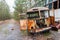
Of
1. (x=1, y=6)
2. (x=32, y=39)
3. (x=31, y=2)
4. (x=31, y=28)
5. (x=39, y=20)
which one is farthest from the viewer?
(x=1, y=6)

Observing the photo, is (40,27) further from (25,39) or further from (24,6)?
(24,6)

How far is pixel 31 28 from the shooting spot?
13.7 m

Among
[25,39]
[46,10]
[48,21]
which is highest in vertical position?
[46,10]

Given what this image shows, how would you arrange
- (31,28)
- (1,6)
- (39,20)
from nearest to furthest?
1. (31,28)
2. (39,20)
3. (1,6)

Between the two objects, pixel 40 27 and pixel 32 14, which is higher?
pixel 32 14

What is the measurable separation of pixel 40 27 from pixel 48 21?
3.36 feet

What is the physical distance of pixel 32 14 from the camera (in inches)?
614

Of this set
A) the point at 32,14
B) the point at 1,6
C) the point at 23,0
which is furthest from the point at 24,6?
the point at 32,14

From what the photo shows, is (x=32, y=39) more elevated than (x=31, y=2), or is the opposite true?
(x=31, y=2)

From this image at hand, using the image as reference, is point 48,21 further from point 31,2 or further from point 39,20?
point 31,2

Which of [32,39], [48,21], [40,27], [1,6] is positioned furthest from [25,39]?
[1,6]

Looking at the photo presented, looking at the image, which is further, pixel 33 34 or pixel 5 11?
→ pixel 5 11

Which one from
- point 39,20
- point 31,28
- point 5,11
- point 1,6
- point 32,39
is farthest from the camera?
point 5,11

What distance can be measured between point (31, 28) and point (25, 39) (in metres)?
1.45
